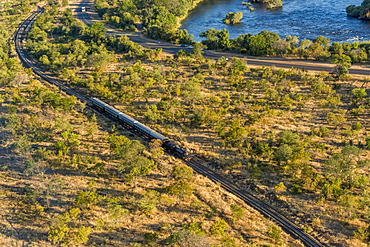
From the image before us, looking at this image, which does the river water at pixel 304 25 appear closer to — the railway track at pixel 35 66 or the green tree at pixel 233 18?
the green tree at pixel 233 18

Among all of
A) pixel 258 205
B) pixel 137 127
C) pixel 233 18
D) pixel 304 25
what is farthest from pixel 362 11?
pixel 258 205

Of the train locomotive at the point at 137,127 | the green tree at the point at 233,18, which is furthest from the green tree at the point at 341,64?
the green tree at the point at 233,18

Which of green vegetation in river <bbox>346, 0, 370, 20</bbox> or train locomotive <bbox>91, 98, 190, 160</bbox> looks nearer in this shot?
train locomotive <bbox>91, 98, 190, 160</bbox>

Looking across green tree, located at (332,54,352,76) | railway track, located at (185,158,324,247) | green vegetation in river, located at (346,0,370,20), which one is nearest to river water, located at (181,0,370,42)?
green vegetation in river, located at (346,0,370,20)

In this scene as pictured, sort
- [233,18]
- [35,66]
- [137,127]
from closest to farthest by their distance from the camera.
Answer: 1. [137,127]
2. [35,66]
3. [233,18]

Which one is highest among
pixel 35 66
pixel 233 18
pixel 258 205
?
pixel 233 18

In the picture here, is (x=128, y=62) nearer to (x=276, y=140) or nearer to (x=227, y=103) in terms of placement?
(x=227, y=103)

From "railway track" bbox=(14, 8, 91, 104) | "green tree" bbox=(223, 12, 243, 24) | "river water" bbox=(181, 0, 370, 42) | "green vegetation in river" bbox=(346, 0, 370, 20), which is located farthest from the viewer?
"green tree" bbox=(223, 12, 243, 24)

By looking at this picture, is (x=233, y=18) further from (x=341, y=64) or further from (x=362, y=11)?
(x=341, y=64)

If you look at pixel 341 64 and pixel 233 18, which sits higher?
pixel 233 18

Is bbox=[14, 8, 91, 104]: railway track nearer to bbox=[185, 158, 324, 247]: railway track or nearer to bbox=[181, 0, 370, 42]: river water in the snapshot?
bbox=[185, 158, 324, 247]: railway track
